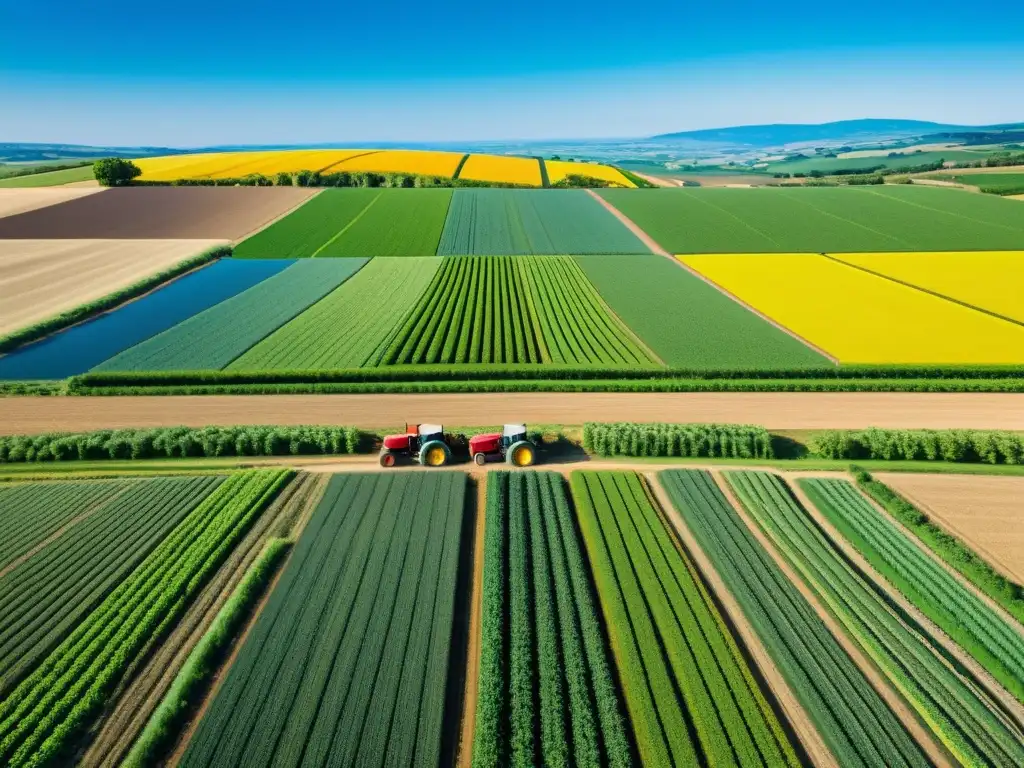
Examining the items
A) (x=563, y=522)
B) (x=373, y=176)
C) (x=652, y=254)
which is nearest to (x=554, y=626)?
(x=563, y=522)

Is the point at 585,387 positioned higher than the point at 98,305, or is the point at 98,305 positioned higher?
the point at 98,305

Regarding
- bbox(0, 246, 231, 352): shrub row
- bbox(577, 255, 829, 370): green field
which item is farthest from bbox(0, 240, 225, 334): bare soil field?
bbox(577, 255, 829, 370): green field

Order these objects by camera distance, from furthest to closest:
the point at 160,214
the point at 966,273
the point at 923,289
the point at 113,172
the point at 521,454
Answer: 1. the point at 113,172
2. the point at 160,214
3. the point at 966,273
4. the point at 923,289
5. the point at 521,454

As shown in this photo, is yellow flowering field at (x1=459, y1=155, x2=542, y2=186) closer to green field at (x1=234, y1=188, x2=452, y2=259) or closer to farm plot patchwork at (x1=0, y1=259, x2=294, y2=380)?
green field at (x1=234, y1=188, x2=452, y2=259)

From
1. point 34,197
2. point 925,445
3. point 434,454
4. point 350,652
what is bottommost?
point 350,652

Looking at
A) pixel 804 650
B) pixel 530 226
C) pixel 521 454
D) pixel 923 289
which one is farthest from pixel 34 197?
pixel 923 289

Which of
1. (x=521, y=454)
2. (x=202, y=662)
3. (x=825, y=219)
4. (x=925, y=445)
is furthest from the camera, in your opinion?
(x=825, y=219)

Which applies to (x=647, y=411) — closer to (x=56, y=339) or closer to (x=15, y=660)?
(x=15, y=660)

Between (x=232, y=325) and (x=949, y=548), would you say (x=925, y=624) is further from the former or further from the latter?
(x=232, y=325)
